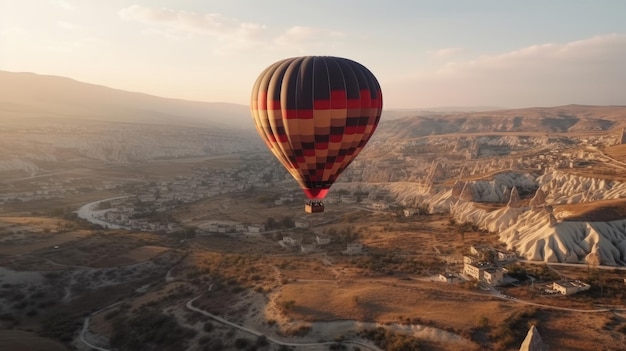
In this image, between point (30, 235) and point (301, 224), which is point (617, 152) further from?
point (30, 235)

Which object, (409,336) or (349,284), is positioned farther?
(349,284)

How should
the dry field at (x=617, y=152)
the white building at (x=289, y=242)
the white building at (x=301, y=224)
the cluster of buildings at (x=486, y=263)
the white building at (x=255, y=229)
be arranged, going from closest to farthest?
the cluster of buildings at (x=486, y=263), the white building at (x=289, y=242), the white building at (x=255, y=229), the white building at (x=301, y=224), the dry field at (x=617, y=152)

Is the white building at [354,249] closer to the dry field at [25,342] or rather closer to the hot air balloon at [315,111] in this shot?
the hot air balloon at [315,111]

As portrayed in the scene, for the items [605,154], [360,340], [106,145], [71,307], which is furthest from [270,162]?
[360,340]

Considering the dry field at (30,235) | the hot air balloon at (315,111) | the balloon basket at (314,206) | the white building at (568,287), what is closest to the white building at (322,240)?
the white building at (568,287)

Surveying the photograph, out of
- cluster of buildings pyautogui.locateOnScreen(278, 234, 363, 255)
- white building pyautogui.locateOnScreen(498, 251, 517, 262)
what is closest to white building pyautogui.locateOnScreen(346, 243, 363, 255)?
cluster of buildings pyautogui.locateOnScreen(278, 234, 363, 255)

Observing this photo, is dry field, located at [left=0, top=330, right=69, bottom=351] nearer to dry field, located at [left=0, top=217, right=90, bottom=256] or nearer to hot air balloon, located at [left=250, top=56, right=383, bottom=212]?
dry field, located at [left=0, top=217, right=90, bottom=256]

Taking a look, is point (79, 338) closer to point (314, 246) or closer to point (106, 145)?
point (314, 246)

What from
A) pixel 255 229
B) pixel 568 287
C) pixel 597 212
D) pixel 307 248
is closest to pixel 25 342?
pixel 307 248
